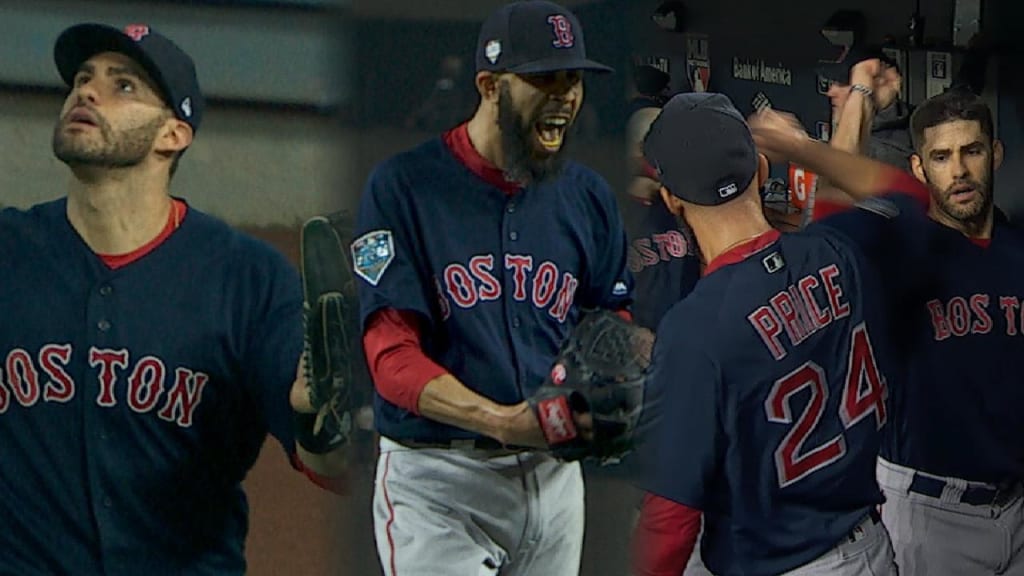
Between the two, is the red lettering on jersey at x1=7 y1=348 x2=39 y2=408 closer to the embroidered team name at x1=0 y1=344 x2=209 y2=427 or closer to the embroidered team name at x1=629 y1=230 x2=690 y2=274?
the embroidered team name at x1=0 y1=344 x2=209 y2=427

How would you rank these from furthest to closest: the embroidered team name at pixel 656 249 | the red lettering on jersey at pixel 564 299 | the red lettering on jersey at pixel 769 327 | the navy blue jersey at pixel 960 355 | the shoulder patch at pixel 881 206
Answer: the navy blue jersey at pixel 960 355 < the shoulder patch at pixel 881 206 < the red lettering on jersey at pixel 769 327 < the embroidered team name at pixel 656 249 < the red lettering on jersey at pixel 564 299

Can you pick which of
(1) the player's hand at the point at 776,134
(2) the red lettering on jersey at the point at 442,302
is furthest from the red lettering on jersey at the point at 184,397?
(1) the player's hand at the point at 776,134

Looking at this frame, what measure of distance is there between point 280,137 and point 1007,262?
1.49m

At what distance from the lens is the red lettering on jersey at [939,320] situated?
2.97 metres

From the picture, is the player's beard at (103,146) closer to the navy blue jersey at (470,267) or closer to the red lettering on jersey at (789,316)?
the navy blue jersey at (470,267)

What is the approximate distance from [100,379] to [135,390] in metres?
0.05

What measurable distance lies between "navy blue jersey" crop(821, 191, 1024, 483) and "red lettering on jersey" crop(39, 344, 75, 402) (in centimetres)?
148

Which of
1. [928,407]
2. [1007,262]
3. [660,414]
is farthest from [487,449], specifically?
[1007,262]

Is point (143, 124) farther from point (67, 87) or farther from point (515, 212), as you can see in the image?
point (515, 212)

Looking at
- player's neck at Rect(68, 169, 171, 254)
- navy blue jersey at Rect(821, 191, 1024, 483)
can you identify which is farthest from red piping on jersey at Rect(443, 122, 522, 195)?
navy blue jersey at Rect(821, 191, 1024, 483)

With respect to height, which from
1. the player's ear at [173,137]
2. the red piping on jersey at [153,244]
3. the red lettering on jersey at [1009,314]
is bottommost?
the red lettering on jersey at [1009,314]

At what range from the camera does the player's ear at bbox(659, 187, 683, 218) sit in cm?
255

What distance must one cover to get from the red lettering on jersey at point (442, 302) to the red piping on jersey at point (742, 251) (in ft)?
1.70

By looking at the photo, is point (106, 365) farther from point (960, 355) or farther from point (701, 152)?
point (960, 355)
